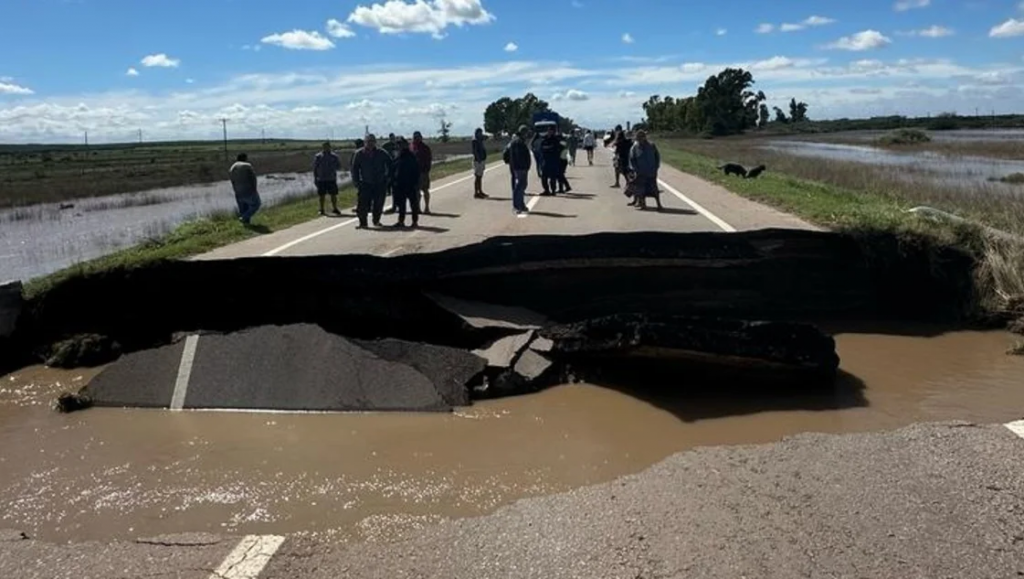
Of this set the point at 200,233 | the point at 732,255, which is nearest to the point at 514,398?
the point at 732,255

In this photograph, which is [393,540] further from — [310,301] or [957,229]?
[957,229]

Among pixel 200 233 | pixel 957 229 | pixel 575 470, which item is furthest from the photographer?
pixel 200 233

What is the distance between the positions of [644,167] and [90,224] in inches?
767

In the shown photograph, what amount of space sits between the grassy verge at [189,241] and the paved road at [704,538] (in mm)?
6458

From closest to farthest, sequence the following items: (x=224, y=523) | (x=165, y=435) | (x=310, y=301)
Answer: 1. (x=224, y=523)
2. (x=165, y=435)
3. (x=310, y=301)

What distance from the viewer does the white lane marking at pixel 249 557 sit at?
13.9 ft

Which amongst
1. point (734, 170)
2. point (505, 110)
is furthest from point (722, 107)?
point (734, 170)

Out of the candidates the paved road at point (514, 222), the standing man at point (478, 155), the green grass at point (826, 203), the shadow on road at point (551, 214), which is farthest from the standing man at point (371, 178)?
the green grass at point (826, 203)

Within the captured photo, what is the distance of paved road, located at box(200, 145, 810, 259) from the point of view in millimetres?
12498

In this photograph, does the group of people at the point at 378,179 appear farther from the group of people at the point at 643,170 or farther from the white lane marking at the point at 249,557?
the white lane marking at the point at 249,557

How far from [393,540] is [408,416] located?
3.01 m

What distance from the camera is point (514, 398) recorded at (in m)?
8.23

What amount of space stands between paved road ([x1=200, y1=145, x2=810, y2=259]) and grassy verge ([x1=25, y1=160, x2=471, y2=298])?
458 millimetres

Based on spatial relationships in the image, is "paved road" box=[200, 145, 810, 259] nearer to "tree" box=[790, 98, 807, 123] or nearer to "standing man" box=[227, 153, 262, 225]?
"standing man" box=[227, 153, 262, 225]
